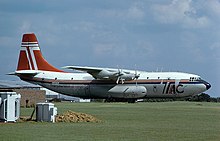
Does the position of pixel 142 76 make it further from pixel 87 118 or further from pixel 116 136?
pixel 116 136

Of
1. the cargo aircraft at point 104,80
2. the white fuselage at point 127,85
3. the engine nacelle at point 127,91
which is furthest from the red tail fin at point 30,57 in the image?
the engine nacelle at point 127,91

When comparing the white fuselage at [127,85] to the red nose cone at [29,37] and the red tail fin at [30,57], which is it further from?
the red nose cone at [29,37]

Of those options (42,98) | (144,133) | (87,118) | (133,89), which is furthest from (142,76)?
(144,133)

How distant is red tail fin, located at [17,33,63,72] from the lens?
81.6m

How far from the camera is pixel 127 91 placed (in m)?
77.4

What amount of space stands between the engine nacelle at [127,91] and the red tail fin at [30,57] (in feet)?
32.5

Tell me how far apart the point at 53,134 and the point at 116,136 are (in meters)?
2.32

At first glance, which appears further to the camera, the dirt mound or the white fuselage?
the white fuselage

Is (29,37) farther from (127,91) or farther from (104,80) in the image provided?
(127,91)

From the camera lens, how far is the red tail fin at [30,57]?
81625 millimetres

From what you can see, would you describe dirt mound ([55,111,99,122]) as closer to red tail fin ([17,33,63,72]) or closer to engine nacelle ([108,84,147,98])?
engine nacelle ([108,84,147,98])

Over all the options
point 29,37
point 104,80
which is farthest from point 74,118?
point 29,37

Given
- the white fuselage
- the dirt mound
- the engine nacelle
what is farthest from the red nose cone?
the dirt mound

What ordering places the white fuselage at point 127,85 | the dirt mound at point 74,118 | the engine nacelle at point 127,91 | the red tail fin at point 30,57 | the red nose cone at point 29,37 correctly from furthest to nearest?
the red nose cone at point 29,37 → the red tail fin at point 30,57 → the engine nacelle at point 127,91 → the white fuselage at point 127,85 → the dirt mound at point 74,118
